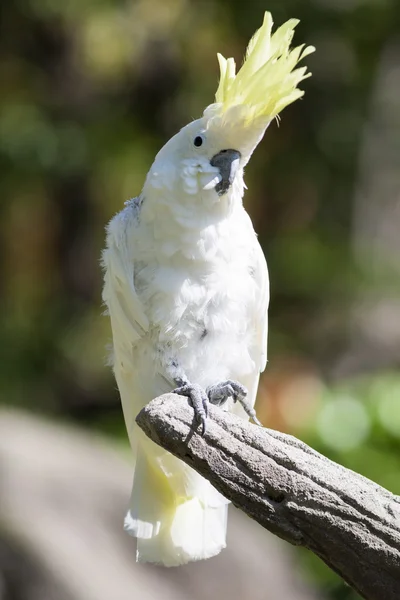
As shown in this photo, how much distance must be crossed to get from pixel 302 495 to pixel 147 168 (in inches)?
178

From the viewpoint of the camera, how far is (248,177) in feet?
22.4

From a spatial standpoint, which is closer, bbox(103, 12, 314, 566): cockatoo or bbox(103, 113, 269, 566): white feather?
bbox(103, 12, 314, 566): cockatoo

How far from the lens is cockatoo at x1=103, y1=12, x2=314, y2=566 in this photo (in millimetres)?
1836

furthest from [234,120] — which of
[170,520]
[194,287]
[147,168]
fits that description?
[147,168]

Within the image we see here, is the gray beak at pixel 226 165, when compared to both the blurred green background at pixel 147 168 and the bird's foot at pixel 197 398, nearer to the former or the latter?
the bird's foot at pixel 197 398

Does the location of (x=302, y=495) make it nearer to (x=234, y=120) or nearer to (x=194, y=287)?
(x=194, y=287)

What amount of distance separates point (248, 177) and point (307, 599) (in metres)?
3.95

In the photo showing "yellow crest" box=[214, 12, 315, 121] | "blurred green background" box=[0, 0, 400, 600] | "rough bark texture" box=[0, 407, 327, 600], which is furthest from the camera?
"blurred green background" box=[0, 0, 400, 600]

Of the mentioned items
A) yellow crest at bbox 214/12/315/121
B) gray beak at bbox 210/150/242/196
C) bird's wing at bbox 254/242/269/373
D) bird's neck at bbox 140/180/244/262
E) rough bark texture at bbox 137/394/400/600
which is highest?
yellow crest at bbox 214/12/315/121

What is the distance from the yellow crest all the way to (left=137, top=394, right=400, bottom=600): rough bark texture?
0.69 meters

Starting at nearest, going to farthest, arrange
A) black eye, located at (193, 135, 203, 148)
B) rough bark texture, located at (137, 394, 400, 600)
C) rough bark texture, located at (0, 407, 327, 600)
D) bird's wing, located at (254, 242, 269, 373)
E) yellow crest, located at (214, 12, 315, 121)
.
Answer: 1. rough bark texture, located at (137, 394, 400, 600)
2. yellow crest, located at (214, 12, 315, 121)
3. black eye, located at (193, 135, 203, 148)
4. bird's wing, located at (254, 242, 269, 373)
5. rough bark texture, located at (0, 407, 327, 600)

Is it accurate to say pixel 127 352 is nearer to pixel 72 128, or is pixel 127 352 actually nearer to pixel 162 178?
pixel 162 178

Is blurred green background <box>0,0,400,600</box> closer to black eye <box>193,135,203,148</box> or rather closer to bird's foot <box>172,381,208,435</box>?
bird's foot <box>172,381,208,435</box>

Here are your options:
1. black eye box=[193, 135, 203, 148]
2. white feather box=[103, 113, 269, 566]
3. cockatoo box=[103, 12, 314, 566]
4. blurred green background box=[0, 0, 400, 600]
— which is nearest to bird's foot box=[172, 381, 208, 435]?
cockatoo box=[103, 12, 314, 566]
